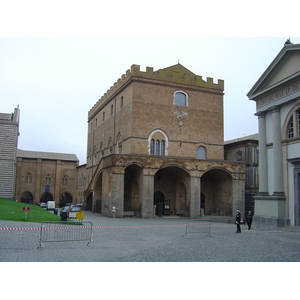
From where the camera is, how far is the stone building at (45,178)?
61.0m

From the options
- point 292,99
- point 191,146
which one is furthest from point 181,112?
point 292,99

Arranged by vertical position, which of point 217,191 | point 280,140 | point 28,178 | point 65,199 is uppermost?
point 280,140

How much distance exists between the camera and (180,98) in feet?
135

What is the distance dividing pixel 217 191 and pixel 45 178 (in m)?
A: 34.4

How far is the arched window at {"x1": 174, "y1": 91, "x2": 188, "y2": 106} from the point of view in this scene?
134ft

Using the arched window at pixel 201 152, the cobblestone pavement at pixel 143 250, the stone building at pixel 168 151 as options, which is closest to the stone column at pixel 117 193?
the stone building at pixel 168 151

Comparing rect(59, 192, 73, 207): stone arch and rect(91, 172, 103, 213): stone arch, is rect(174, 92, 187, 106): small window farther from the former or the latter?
rect(59, 192, 73, 207): stone arch

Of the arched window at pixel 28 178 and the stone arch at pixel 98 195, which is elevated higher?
the arched window at pixel 28 178

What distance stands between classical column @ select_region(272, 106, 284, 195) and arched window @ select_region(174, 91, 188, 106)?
62.3ft

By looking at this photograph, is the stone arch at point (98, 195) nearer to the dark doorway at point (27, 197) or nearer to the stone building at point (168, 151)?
the stone building at point (168, 151)

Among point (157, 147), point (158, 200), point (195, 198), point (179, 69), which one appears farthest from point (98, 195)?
point (179, 69)

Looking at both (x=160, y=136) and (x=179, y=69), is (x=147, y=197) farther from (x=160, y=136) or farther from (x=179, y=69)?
(x=179, y=69)

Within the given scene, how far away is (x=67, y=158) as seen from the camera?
67.4 metres

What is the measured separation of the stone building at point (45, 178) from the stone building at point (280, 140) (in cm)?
4595
